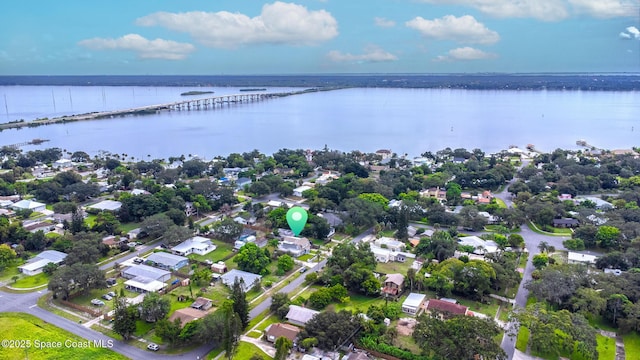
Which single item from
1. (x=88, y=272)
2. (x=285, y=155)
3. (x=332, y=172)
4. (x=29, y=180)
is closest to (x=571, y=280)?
(x=88, y=272)

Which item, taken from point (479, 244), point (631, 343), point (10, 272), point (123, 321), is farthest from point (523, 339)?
point (10, 272)

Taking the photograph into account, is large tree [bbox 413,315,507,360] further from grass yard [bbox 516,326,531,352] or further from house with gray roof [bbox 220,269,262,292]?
house with gray roof [bbox 220,269,262,292]

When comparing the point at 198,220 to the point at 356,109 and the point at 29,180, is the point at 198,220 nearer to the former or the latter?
the point at 29,180

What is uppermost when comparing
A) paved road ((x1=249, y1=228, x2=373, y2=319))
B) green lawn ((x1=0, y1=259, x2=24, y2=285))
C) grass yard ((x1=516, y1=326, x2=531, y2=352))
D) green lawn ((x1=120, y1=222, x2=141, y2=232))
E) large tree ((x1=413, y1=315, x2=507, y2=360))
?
large tree ((x1=413, y1=315, x2=507, y2=360))

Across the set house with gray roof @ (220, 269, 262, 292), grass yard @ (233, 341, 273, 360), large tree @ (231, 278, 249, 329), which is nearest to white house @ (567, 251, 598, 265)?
house with gray roof @ (220, 269, 262, 292)

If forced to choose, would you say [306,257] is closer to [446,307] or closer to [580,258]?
[446,307]

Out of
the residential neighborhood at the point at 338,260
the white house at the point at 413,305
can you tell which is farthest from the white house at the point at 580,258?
the white house at the point at 413,305
